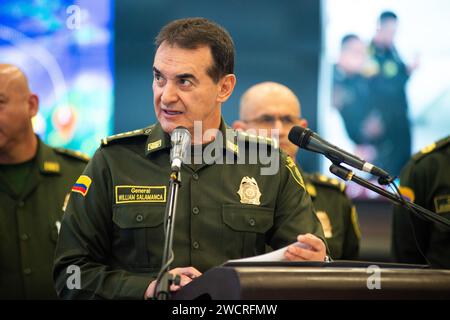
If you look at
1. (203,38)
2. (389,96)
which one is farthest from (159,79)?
(389,96)

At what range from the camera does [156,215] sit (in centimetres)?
259

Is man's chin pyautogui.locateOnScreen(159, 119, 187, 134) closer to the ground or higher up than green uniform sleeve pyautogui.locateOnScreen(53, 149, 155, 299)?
higher up

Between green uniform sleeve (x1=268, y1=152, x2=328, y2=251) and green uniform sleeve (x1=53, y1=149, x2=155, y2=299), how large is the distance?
500 mm

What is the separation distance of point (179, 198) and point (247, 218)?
0.25m

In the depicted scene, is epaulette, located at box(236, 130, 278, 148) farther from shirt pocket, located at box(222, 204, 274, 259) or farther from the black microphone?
the black microphone

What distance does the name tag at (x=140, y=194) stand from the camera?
2.61 metres

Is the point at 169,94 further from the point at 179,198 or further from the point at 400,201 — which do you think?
the point at 400,201

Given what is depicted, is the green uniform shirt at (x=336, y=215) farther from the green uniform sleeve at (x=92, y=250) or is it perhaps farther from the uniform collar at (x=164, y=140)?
the green uniform sleeve at (x=92, y=250)

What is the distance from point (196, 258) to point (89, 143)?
2.53 m

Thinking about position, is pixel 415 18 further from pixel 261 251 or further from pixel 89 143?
pixel 261 251

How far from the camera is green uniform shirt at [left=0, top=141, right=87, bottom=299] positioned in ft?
11.7

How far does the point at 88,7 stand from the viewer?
16.1 ft

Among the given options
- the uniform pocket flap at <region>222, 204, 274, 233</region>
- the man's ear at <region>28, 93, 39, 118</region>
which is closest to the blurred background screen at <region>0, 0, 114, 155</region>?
the man's ear at <region>28, 93, 39, 118</region>

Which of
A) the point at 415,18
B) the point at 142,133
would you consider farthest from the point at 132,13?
the point at 142,133
